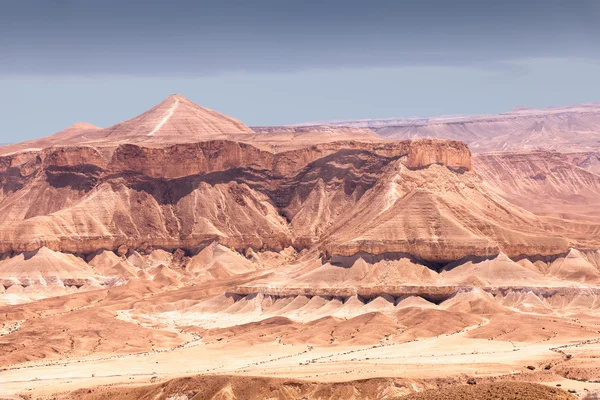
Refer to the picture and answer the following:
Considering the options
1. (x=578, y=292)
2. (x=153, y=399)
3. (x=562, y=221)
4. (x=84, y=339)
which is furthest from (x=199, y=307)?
(x=153, y=399)

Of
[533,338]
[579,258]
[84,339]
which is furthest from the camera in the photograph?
[579,258]

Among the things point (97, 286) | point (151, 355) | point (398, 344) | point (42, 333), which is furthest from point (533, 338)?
point (97, 286)

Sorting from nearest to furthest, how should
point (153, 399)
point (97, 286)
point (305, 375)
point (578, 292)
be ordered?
point (153, 399), point (305, 375), point (578, 292), point (97, 286)

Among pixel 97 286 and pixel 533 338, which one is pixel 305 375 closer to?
pixel 533 338

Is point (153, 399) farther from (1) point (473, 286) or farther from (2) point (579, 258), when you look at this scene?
(2) point (579, 258)

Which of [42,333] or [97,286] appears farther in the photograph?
[97,286]

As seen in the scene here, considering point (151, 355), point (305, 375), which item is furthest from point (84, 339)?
point (305, 375)

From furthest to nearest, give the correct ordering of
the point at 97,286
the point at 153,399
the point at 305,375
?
the point at 97,286 < the point at 305,375 < the point at 153,399

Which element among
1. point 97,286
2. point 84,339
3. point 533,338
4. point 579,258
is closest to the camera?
point 533,338

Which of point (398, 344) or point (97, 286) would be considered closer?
point (398, 344)
